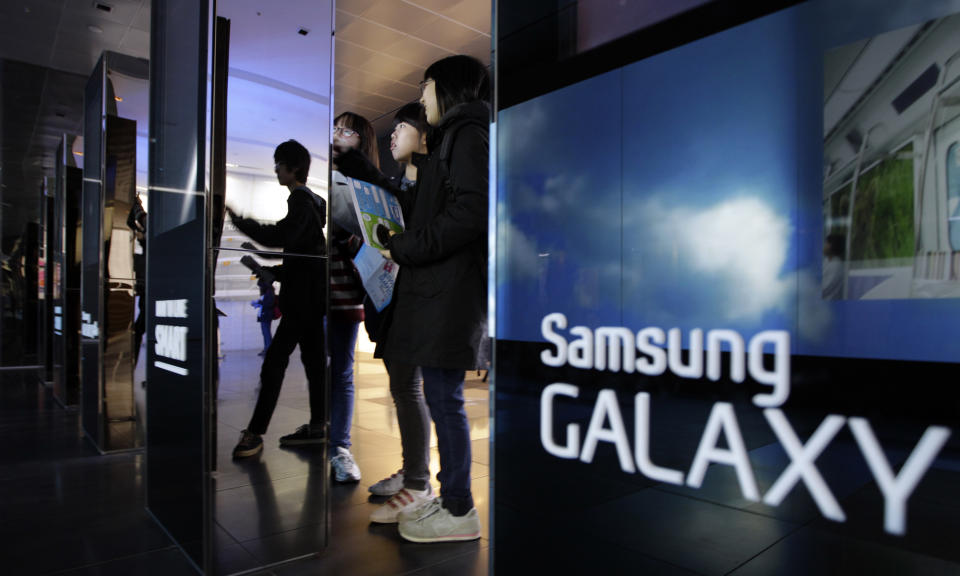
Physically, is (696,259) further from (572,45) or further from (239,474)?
(239,474)

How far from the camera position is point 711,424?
686mm

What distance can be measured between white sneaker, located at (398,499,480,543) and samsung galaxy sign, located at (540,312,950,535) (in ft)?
3.25

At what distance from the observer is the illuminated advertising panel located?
0.52 m

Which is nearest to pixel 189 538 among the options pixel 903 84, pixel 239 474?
pixel 239 474

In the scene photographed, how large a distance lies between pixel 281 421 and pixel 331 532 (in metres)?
0.45

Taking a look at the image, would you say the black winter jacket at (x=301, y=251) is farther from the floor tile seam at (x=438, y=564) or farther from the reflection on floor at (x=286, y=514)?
the floor tile seam at (x=438, y=564)

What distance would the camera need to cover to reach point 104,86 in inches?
127

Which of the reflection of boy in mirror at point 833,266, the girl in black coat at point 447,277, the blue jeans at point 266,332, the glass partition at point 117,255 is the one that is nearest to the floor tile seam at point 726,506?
the reflection of boy in mirror at point 833,266

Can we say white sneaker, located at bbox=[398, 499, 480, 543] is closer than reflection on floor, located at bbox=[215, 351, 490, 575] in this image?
No

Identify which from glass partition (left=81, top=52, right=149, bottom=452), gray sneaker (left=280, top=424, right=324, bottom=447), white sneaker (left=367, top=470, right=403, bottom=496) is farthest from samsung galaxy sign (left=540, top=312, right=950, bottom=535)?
glass partition (left=81, top=52, right=149, bottom=452)

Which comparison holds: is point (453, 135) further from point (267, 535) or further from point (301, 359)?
point (267, 535)

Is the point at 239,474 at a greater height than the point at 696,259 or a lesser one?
lesser

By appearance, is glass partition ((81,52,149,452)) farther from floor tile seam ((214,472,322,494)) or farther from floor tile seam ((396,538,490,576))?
floor tile seam ((396,538,490,576))

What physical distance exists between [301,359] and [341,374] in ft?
2.24
